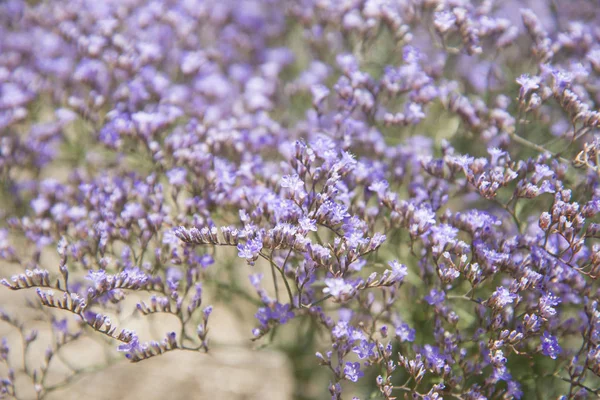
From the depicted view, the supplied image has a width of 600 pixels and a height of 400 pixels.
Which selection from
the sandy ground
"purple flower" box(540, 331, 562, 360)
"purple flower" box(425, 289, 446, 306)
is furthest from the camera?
the sandy ground

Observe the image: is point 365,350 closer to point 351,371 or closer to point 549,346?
point 351,371

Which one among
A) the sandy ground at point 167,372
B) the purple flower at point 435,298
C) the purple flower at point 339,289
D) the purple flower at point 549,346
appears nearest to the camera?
the purple flower at point 339,289

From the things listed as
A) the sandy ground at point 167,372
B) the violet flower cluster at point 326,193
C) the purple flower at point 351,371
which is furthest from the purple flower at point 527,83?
the sandy ground at point 167,372

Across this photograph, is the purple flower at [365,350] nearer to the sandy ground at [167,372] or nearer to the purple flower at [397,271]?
the purple flower at [397,271]

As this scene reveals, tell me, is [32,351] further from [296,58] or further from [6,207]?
[296,58]

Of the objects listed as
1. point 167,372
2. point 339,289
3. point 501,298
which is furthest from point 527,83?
point 167,372

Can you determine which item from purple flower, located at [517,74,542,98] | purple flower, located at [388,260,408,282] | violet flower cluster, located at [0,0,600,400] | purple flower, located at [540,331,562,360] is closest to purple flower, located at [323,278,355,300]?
violet flower cluster, located at [0,0,600,400]

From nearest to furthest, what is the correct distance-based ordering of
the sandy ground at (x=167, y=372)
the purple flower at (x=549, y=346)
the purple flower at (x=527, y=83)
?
the purple flower at (x=549, y=346), the purple flower at (x=527, y=83), the sandy ground at (x=167, y=372)

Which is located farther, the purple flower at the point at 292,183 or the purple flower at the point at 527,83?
the purple flower at the point at 527,83

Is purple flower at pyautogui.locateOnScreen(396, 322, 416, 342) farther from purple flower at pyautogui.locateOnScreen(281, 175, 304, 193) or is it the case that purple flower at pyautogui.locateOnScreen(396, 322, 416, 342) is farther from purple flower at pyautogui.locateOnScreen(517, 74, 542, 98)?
purple flower at pyautogui.locateOnScreen(517, 74, 542, 98)
